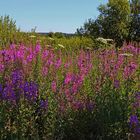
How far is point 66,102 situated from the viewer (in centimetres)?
561

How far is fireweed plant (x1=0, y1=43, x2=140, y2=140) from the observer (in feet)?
18.1

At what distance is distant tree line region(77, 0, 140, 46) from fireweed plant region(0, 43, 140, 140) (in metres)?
23.1

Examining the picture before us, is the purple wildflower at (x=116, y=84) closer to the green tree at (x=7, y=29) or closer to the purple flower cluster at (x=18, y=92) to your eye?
the purple flower cluster at (x=18, y=92)

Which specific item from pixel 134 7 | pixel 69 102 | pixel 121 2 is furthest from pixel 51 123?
pixel 134 7

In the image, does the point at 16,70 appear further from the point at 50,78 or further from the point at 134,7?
the point at 134,7

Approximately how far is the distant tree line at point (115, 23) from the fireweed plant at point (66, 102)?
2312 cm

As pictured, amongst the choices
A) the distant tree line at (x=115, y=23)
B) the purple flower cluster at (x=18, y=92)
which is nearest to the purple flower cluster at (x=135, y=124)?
the purple flower cluster at (x=18, y=92)

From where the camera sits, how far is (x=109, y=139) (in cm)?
578

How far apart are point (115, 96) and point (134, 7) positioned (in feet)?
93.2

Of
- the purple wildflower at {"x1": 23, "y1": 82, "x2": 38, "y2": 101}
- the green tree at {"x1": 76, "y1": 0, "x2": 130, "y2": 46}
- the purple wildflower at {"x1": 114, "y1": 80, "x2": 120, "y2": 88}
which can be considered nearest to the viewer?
the purple wildflower at {"x1": 23, "y1": 82, "x2": 38, "y2": 101}

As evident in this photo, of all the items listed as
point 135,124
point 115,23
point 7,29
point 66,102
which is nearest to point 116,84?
point 66,102

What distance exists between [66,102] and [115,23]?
25.3 meters

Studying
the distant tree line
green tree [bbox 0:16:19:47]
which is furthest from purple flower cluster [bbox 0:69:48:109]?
the distant tree line

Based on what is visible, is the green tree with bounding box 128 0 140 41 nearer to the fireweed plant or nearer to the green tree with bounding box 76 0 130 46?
the green tree with bounding box 76 0 130 46
